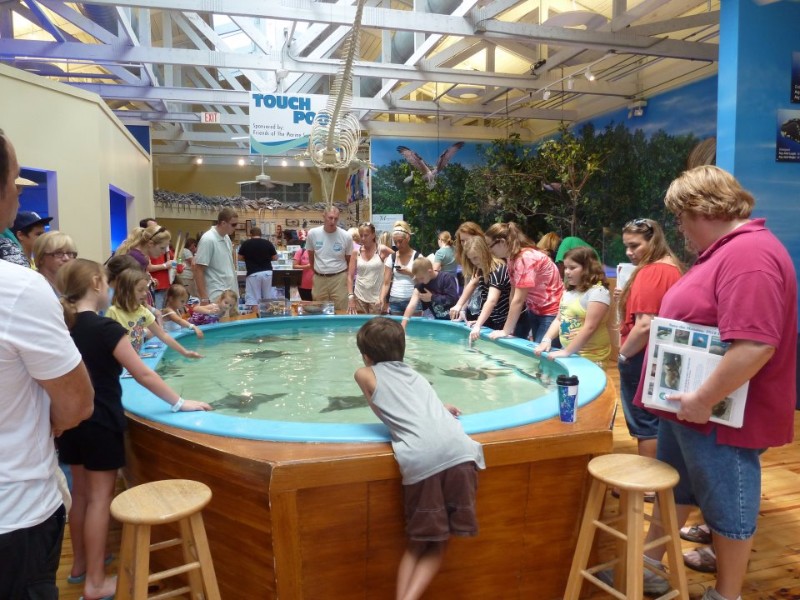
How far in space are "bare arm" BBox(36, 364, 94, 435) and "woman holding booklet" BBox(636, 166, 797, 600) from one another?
161cm

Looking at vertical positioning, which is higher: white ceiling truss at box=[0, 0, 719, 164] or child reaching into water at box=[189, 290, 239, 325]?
white ceiling truss at box=[0, 0, 719, 164]

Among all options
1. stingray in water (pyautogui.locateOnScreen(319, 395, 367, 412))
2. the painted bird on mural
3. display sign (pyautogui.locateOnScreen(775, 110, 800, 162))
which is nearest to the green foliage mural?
the painted bird on mural

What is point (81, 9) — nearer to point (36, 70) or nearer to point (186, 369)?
point (36, 70)

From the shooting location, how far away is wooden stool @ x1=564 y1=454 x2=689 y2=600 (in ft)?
6.00

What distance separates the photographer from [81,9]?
7.91 m

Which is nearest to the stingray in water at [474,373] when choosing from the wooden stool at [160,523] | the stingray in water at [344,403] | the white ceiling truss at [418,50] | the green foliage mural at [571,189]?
the stingray in water at [344,403]

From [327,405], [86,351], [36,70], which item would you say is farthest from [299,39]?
[86,351]

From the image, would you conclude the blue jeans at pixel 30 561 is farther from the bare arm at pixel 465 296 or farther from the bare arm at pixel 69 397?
the bare arm at pixel 465 296

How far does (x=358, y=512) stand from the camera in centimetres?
197

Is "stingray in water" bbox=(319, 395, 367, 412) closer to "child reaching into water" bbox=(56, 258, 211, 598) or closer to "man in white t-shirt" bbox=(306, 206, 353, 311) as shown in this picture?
"child reaching into water" bbox=(56, 258, 211, 598)

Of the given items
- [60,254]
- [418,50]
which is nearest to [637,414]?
[60,254]

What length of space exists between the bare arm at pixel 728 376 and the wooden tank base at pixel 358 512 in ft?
1.60

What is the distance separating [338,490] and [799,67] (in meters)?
4.54

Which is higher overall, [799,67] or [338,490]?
A: [799,67]
